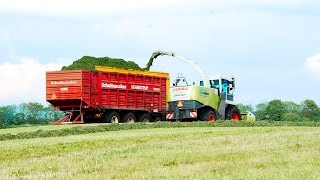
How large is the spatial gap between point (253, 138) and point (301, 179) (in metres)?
8.00

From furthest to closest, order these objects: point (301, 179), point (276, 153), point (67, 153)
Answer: point (67, 153)
point (276, 153)
point (301, 179)

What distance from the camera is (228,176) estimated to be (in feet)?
33.3

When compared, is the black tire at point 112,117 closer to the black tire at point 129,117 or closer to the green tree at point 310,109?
the black tire at point 129,117

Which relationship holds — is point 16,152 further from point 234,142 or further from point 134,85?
point 134,85

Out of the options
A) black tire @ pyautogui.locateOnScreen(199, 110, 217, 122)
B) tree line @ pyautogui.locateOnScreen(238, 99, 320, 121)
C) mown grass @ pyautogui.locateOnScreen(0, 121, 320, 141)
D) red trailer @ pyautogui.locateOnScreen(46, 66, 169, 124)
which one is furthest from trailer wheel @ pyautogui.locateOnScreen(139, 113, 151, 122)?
tree line @ pyautogui.locateOnScreen(238, 99, 320, 121)

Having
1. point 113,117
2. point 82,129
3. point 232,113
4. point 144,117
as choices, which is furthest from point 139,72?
point 82,129

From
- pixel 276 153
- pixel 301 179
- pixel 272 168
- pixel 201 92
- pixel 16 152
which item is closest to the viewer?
pixel 301 179

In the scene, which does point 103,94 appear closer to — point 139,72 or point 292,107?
point 139,72

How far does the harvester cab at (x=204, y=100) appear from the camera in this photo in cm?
3834

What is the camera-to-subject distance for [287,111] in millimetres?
54875

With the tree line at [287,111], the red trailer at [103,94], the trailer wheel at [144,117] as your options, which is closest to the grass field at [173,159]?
the red trailer at [103,94]

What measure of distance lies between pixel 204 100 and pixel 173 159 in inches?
1020

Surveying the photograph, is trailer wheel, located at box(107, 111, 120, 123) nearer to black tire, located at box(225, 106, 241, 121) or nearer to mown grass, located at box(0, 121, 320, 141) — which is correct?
mown grass, located at box(0, 121, 320, 141)

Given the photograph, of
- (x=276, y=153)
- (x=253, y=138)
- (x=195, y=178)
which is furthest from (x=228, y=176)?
(x=253, y=138)
